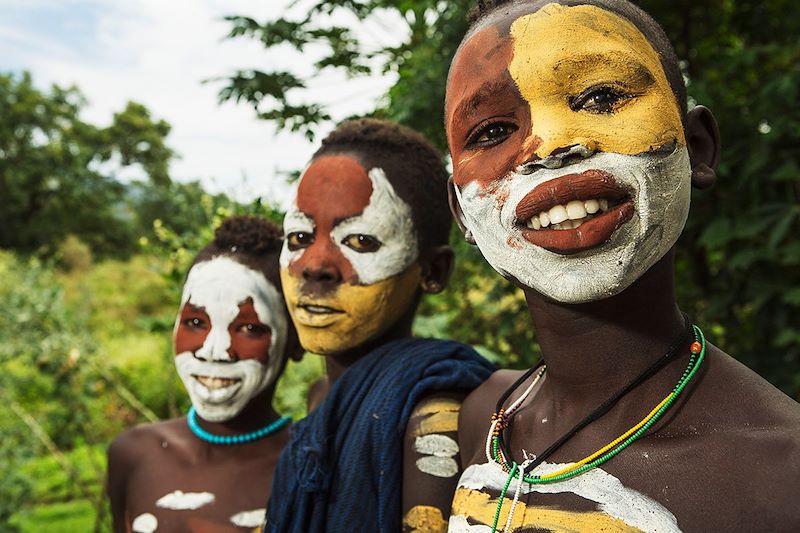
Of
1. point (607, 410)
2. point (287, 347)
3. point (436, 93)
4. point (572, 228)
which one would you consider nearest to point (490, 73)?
point (572, 228)

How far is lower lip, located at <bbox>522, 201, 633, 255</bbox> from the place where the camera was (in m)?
1.21

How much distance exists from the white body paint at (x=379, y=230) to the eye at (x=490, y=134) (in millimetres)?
662

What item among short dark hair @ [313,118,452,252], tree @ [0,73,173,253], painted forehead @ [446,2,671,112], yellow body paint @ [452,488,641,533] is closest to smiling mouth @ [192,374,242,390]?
short dark hair @ [313,118,452,252]

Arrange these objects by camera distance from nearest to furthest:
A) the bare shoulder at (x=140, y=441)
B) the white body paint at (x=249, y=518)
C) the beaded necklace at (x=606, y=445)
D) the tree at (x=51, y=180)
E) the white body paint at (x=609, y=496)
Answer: the white body paint at (x=609, y=496), the beaded necklace at (x=606, y=445), the white body paint at (x=249, y=518), the bare shoulder at (x=140, y=441), the tree at (x=51, y=180)

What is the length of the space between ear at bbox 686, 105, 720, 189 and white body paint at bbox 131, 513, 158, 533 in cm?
199

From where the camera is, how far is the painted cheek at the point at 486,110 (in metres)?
1.29

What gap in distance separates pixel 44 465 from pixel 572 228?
8592 mm

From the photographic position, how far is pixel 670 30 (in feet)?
12.8

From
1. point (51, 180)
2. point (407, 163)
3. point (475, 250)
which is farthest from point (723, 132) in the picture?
point (51, 180)

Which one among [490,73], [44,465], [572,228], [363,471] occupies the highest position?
[490,73]

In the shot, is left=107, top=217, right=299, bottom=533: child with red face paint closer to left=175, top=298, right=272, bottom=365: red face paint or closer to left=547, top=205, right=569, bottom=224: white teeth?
left=175, top=298, right=272, bottom=365: red face paint

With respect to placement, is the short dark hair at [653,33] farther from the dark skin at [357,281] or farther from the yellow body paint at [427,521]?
the yellow body paint at [427,521]

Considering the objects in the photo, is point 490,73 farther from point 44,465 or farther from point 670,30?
point 44,465

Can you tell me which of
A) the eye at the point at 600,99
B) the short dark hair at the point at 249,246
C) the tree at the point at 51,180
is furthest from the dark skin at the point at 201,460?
the tree at the point at 51,180
